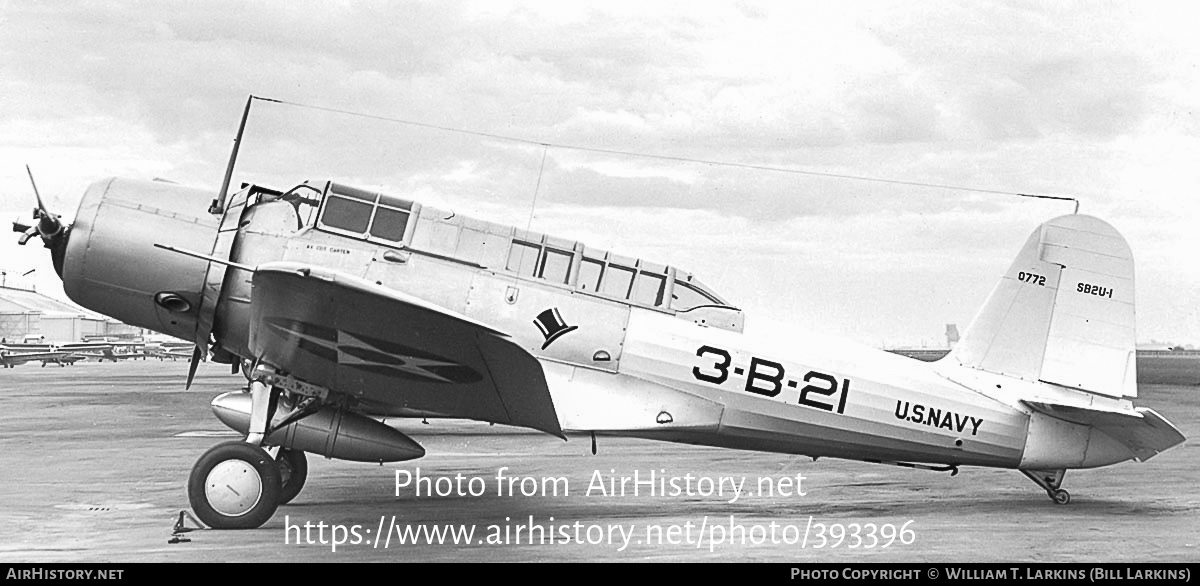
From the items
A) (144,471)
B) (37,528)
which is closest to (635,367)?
(37,528)

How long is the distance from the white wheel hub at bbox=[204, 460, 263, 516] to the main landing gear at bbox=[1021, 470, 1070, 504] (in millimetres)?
5923

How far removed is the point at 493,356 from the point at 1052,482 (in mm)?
4758

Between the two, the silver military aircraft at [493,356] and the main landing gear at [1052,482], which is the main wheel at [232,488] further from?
the main landing gear at [1052,482]

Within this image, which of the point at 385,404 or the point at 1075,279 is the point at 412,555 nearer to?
the point at 385,404

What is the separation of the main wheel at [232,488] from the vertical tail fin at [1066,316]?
5.39 metres

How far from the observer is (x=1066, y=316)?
27.3 ft

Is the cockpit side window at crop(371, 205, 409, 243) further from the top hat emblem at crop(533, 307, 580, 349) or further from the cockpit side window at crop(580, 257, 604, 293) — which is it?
the cockpit side window at crop(580, 257, 604, 293)

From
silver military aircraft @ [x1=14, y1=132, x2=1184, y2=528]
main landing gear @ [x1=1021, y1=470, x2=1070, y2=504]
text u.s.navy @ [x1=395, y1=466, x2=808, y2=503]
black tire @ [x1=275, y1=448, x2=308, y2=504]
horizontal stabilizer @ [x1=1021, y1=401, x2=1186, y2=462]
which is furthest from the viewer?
text u.s.navy @ [x1=395, y1=466, x2=808, y2=503]

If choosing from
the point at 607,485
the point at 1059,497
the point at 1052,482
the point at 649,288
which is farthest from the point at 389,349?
the point at 1059,497

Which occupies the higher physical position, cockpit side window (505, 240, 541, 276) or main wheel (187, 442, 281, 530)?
cockpit side window (505, 240, 541, 276)

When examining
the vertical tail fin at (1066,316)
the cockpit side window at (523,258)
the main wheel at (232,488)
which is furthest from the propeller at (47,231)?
the vertical tail fin at (1066,316)

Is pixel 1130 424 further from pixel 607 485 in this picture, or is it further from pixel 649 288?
pixel 607 485

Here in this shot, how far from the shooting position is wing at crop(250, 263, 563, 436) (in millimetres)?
6434

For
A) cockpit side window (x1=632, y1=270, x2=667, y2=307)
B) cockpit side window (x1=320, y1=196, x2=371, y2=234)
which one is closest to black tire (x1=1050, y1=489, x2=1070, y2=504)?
cockpit side window (x1=632, y1=270, x2=667, y2=307)
